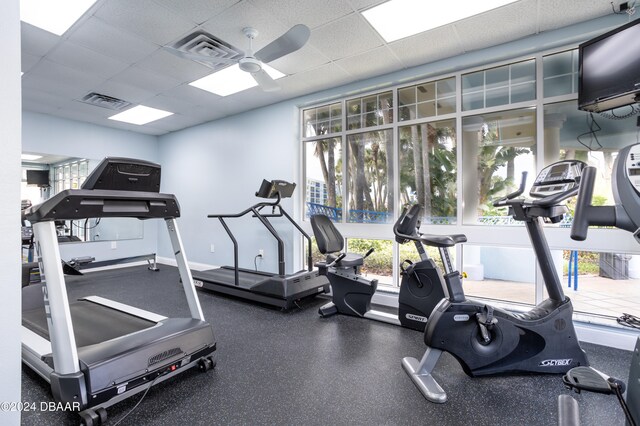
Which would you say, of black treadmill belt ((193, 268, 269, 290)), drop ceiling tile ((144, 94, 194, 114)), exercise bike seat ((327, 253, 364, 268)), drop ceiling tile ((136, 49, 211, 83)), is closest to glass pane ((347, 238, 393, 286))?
exercise bike seat ((327, 253, 364, 268))

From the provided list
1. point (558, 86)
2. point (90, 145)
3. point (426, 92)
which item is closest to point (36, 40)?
point (90, 145)

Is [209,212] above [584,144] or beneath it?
beneath

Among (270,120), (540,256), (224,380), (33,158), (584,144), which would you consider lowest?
(224,380)

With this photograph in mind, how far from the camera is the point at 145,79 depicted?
13.1 ft

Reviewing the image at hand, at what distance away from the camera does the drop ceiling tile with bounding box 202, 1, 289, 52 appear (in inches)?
105

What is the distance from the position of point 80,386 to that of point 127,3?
2.79 metres

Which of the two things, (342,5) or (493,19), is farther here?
(493,19)

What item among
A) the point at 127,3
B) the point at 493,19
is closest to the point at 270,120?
the point at 127,3

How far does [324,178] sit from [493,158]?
222cm

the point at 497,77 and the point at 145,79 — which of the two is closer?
the point at 497,77

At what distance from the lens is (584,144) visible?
9.68 feet

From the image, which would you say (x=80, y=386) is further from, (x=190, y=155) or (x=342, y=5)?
(x=190, y=155)

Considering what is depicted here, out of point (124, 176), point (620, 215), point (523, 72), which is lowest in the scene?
point (620, 215)

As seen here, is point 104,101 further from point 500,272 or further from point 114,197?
point 500,272
